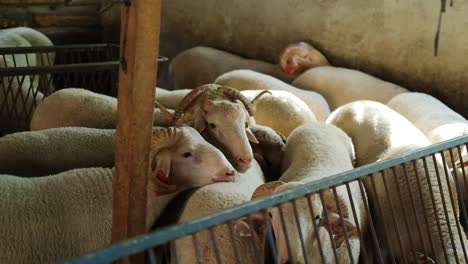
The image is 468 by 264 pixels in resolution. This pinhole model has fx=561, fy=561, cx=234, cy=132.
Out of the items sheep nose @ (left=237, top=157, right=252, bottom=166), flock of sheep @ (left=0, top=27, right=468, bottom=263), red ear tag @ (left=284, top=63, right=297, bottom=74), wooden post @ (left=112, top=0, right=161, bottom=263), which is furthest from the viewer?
red ear tag @ (left=284, top=63, right=297, bottom=74)

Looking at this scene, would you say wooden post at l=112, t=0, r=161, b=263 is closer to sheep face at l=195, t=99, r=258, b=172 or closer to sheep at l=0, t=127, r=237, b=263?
sheep at l=0, t=127, r=237, b=263

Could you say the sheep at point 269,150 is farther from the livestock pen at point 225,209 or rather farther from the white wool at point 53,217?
the white wool at point 53,217

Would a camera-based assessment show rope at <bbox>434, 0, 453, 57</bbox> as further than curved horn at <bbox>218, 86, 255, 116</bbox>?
Yes

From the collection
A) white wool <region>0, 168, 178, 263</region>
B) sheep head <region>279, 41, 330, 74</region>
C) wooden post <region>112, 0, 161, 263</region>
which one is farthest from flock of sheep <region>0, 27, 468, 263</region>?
sheep head <region>279, 41, 330, 74</region>

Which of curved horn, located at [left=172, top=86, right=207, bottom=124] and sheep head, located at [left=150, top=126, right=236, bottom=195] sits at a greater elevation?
curved horn, located at [left=172, top=86, right=207, bottom=124]

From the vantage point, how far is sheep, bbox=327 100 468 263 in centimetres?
312

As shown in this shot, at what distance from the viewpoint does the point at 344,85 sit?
591cm

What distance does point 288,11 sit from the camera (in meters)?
6.98

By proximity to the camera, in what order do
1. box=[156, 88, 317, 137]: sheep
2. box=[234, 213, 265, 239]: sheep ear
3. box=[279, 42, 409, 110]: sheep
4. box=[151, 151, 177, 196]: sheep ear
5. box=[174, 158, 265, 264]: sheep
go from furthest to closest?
1. box=[279, 42, 409, 110]: sheep
2. box=[156, 88, 317, 137]: sheep
3. box=[151, 151, 177, 196]: sheep ear
4. box=[174, 158, 265, 264]: sheep
5. box=[234, 213, 265, 239]: sheep ear

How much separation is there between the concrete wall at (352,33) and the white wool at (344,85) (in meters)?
0.25

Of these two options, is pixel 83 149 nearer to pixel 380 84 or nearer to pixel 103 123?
pixel 103 123

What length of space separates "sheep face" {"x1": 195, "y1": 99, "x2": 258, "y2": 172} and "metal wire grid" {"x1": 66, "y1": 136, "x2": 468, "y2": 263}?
723 millimetres

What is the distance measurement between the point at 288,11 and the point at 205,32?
1602 mm

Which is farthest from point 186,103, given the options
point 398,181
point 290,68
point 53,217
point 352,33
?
point 290,68
